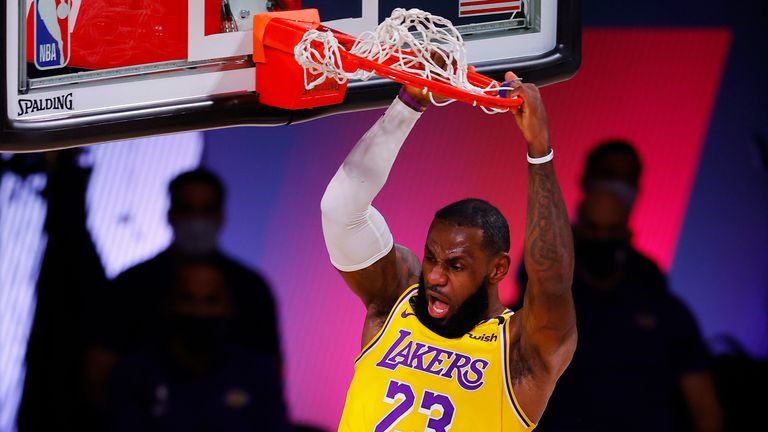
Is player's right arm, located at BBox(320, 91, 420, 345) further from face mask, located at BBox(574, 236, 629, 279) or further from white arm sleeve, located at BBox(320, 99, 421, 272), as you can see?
face mask, located at BBox(574, 236, 629, 279)

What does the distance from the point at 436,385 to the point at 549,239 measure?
55 centimetres

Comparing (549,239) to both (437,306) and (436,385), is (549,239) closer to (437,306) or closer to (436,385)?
(437,306)

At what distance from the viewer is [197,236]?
5004 millimetres

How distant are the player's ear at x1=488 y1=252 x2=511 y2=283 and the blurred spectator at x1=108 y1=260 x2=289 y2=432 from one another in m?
2.17

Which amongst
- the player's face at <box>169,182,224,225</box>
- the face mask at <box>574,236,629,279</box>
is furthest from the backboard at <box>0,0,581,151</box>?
the player's face at <box>169,182,224,225</box>

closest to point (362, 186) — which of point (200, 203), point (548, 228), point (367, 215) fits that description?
point (367, 215)

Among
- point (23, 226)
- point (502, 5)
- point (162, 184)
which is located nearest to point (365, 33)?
point (502, 5)

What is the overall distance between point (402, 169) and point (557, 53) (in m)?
1.83

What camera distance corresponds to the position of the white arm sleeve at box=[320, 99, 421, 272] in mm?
2998

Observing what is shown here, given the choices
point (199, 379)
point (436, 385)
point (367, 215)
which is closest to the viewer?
point (436, 385)

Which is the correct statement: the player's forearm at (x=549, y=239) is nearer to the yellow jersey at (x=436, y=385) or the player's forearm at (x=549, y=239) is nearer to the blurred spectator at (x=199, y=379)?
the yellow jersey at (x=436, y=385)

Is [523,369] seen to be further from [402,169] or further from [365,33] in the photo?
[402,169]

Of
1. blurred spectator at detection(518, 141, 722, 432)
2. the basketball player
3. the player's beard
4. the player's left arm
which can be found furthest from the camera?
blurred spectator at detection(518, 141, 722, 432)

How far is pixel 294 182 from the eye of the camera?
5023 millimetres
